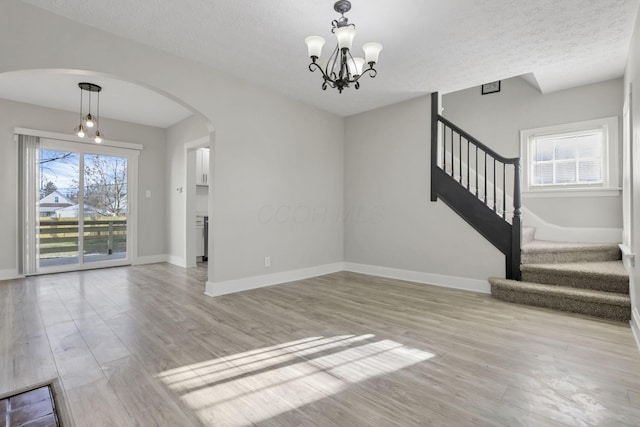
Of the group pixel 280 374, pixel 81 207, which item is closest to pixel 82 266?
pixel 81 207

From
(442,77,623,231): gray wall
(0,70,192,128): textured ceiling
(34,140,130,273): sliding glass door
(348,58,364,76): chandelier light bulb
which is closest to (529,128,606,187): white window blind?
(442,77,623,231): gray wall

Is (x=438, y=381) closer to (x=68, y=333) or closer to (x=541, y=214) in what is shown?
(x=68, y=333)

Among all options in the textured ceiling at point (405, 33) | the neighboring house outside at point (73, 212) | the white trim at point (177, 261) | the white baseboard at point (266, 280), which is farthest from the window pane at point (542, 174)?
the neighboring house outside at point (73, 212)

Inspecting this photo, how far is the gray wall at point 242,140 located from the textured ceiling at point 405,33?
173 millimetres

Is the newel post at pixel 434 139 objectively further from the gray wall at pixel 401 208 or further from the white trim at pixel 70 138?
the white trim at pixel 70 138

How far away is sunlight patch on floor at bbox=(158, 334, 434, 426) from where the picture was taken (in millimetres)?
1627

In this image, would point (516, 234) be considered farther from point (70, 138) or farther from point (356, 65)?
point (70, 138)

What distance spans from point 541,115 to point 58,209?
26.0 feet

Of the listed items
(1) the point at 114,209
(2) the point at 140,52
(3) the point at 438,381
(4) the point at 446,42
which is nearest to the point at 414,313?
(3) the point at 438,381

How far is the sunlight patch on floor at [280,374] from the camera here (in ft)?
5.34

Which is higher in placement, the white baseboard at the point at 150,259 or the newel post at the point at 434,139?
the newel post at the point at 434,139

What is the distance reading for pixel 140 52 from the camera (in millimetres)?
3090

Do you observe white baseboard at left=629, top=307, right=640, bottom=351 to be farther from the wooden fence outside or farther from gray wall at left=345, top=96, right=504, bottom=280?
the wooden fence outside

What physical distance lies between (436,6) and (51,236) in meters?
6.40
